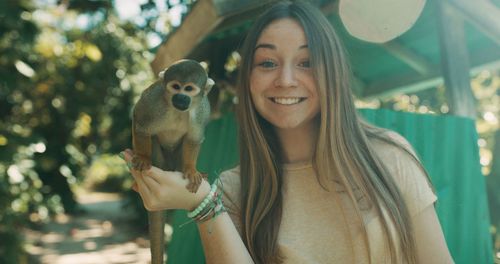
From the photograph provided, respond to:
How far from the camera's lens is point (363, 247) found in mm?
1483

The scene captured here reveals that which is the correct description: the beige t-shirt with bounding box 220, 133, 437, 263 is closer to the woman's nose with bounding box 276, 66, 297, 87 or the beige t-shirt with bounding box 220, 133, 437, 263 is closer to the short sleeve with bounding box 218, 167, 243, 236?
the short sleeve with bounding box 218, 167, 243, 236

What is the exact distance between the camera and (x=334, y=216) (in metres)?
1.57

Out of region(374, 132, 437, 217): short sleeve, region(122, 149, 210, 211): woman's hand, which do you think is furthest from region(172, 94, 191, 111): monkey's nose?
region(374, 132, 437, 217): short sleeve

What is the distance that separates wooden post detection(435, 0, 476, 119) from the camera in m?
2.38

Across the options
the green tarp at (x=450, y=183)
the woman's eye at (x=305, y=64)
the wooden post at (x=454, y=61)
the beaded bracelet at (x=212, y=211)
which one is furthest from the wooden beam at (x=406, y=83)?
the beaded bracelet at (x=212, y=211)

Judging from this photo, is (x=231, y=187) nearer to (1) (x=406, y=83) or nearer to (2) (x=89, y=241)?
(1) (x=406, y=83)

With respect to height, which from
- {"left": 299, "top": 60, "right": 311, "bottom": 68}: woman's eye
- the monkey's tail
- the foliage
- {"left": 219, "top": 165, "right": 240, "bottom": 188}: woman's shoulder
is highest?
the foliage

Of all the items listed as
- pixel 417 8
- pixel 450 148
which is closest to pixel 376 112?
pixel 450 148

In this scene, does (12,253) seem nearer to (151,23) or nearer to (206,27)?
(151,23)

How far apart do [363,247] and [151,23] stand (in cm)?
185

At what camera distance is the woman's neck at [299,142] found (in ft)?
5.62

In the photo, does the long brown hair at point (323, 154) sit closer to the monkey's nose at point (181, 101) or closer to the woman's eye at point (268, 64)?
the woman's eye at point (268, 64)

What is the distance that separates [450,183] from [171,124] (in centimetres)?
148

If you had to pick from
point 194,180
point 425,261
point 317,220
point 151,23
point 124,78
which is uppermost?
point 124,78
